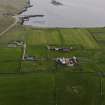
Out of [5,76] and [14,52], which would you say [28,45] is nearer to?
[14,52]

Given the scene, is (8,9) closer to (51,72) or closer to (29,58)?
(29,58)

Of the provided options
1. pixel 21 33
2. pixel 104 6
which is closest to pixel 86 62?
pixel 21 33

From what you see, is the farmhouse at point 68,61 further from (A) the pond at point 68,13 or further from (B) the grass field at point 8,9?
(A) the pond at point 68,13

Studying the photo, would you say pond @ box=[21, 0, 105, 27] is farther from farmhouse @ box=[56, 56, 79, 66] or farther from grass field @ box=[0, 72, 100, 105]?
grass field @ box=[0, 72, 100, 105]

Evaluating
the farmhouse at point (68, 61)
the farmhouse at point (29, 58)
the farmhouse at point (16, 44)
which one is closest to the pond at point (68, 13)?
the farmhouse at point (16, 44)

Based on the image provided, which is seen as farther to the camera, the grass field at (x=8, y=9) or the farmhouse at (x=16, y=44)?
the grass field at (x=8, y=9)

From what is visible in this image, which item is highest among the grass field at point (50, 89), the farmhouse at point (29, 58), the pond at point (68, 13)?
the pond at point (68, 13)

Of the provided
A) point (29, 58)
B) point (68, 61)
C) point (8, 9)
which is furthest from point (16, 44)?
point (8, 9)
